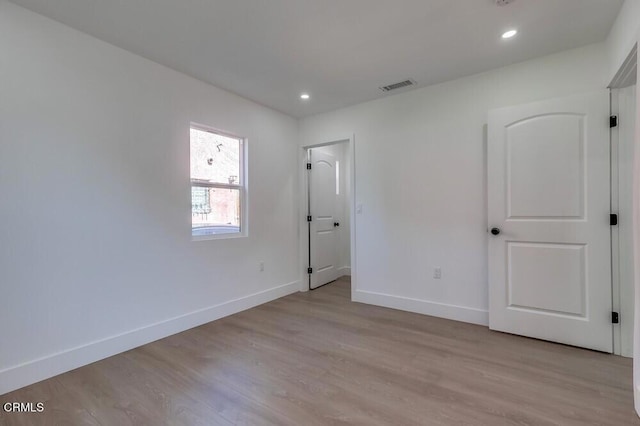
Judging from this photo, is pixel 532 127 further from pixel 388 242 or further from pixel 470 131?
pixel 388 242

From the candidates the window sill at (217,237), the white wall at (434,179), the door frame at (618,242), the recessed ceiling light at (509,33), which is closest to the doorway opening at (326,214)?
the white wall at (434,179)

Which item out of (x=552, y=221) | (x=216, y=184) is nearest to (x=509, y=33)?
(x=552, y=221)

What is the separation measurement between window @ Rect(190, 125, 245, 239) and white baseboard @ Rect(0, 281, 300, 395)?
2.69 feet

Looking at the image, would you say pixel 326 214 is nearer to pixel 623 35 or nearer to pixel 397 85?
pixel 397 85

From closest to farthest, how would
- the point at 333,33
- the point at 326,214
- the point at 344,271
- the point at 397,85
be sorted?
the point at 333,33, the point at 397,85, the point at 326,214, the point at 344,271

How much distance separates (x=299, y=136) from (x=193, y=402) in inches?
135

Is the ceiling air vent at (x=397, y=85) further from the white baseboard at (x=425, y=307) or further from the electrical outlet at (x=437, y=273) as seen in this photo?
the white baseboard at (x=425, y=307)

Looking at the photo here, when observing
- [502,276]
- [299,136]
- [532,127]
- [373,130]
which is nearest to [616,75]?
[532,127]

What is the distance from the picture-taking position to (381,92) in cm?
337

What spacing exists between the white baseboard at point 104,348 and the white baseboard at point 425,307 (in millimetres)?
1493

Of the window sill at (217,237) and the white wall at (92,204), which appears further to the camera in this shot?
the window sill at (217,237)

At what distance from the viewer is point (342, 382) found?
1963mm

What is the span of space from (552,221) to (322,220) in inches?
115

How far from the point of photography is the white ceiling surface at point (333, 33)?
197 cm
